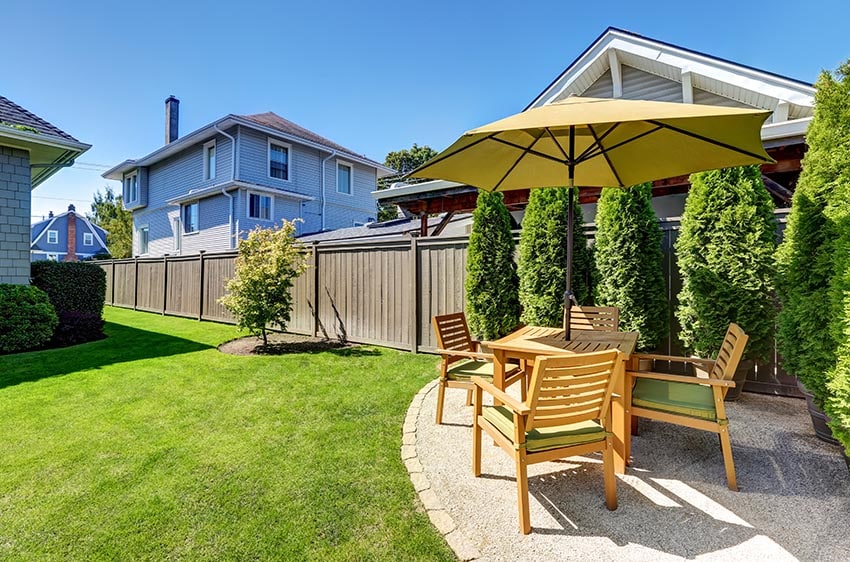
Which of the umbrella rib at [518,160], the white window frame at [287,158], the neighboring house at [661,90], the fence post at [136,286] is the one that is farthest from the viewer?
the white window frame at [287,158]

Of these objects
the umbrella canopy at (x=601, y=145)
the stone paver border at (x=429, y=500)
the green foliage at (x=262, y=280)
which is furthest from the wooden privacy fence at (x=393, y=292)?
the stone paver border at (x=429, y=500)

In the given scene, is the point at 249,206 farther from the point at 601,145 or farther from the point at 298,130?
the point at 601,145

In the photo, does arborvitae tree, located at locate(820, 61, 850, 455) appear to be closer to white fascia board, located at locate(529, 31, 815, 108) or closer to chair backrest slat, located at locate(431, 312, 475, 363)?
chair backrest slat, located at locate(431, 312, 475, 363)

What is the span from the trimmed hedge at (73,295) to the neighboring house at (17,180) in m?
0.49

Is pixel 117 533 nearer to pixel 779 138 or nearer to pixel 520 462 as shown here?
pixel 520 462

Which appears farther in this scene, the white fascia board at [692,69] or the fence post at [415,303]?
the white fascia board at [692,69]

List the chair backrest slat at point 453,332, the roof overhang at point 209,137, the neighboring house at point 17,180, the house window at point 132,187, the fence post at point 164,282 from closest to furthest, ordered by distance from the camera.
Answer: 1. the chair backrest slat at point 453,332
2. the neighboring house at point 17,180
3. the fence post at point 164,282
4. the roof overhang at point 209,137
5. the house window at point 132,187

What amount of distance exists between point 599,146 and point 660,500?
9.50 ft

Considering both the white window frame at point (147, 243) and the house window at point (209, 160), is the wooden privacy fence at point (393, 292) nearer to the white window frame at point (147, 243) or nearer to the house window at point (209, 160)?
the house window at point (209, 160)

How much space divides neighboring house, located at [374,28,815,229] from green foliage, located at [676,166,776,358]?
1.92 meters

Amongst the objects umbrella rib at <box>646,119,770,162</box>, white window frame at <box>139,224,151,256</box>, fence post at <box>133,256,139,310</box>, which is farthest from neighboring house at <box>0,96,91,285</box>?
white window frame at <box>139,224,151,256</box>

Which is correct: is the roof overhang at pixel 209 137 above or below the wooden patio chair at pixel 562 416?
above

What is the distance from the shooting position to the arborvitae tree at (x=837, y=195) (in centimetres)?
244

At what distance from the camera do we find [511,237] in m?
5.91
